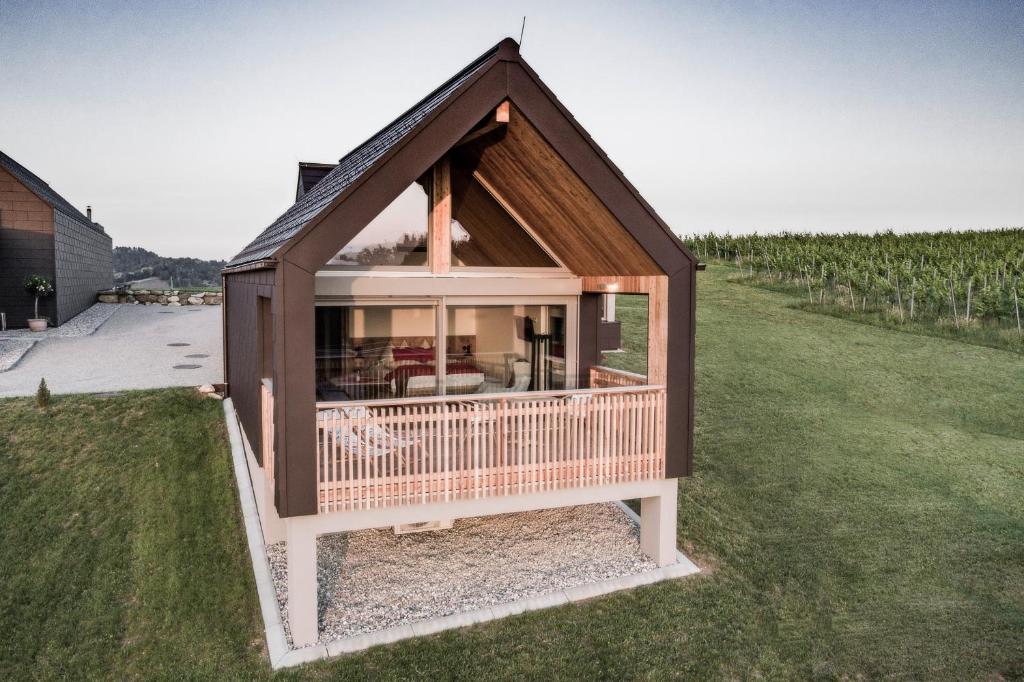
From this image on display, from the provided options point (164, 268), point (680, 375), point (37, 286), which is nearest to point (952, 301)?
point (680, 375)

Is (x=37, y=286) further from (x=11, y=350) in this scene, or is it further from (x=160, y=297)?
(x=160, y=297)

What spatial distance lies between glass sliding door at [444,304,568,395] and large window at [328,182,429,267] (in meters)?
0.98

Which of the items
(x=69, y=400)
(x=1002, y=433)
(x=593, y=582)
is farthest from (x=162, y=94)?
(x=1002, y=433)

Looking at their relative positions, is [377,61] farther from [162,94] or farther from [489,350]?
[489,350]

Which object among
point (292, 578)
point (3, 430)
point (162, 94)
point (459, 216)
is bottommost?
point (292, 578)

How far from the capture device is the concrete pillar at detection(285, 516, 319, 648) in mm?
6366

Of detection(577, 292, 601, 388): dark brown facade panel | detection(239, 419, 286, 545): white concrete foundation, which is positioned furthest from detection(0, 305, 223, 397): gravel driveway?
detection(577, 292, 601, 388): dark brown facade panel

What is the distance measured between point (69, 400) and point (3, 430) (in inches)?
46.1

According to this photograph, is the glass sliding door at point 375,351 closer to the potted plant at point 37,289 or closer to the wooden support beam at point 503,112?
the wooden support beam at point 503,112

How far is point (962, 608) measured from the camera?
712 centimetres

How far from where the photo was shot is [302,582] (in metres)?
6.40

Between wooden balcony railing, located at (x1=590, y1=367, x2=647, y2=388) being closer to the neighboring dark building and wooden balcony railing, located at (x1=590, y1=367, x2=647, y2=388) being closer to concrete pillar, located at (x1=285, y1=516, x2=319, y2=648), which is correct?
concrete pillar, located at (x1=285, y1=516, x2=319, y2=648)

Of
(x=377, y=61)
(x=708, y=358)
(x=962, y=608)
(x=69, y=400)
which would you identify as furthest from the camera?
(x=708, y=358)

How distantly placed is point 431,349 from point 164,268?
54.9m
